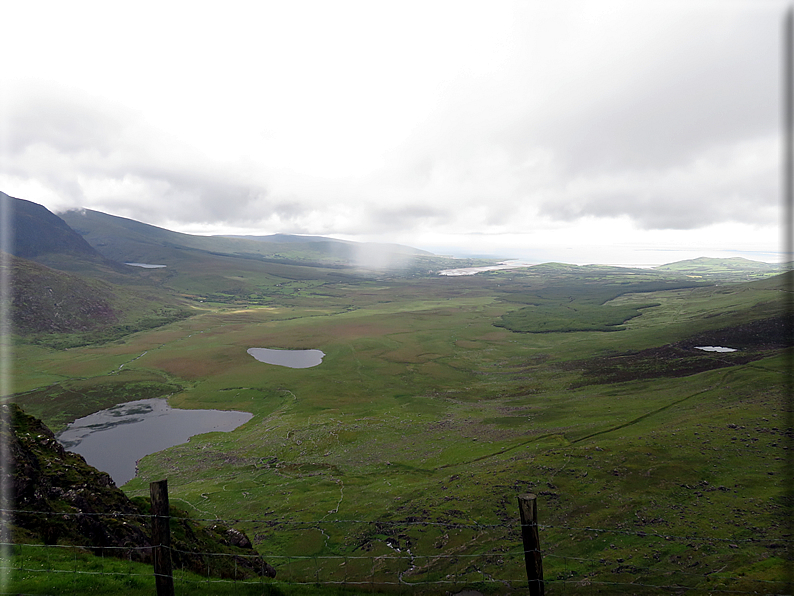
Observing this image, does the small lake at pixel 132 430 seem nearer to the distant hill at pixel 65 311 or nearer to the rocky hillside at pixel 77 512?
the rocky hillside at pixel 77 512

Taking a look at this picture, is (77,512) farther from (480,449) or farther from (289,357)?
(289,357)

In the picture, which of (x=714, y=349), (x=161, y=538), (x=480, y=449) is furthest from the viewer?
(x=714, y=349)

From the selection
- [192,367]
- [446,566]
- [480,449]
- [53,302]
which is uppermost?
[53,302]

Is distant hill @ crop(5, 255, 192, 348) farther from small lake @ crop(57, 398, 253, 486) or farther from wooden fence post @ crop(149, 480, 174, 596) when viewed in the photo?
wooden fence post @ crop(149, 480, 174, 596)

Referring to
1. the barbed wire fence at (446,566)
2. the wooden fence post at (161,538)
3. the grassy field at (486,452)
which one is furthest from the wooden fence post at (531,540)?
the grassy field at (486,452)

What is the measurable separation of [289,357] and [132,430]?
58092mm

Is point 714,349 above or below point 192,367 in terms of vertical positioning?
above

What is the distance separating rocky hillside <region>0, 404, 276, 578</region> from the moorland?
7.67 m

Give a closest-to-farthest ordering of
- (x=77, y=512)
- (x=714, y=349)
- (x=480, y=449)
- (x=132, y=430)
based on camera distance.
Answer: (x=77, y=512), (x=480, y=449), (x=132, y=430), (x=714, y=349)

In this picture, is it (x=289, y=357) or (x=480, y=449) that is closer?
(x=480, y=449)

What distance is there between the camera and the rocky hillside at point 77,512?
19312mm

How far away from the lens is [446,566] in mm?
29281

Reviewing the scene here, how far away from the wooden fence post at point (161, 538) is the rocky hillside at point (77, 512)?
223 inches

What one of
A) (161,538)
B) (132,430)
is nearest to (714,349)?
(161,538)
